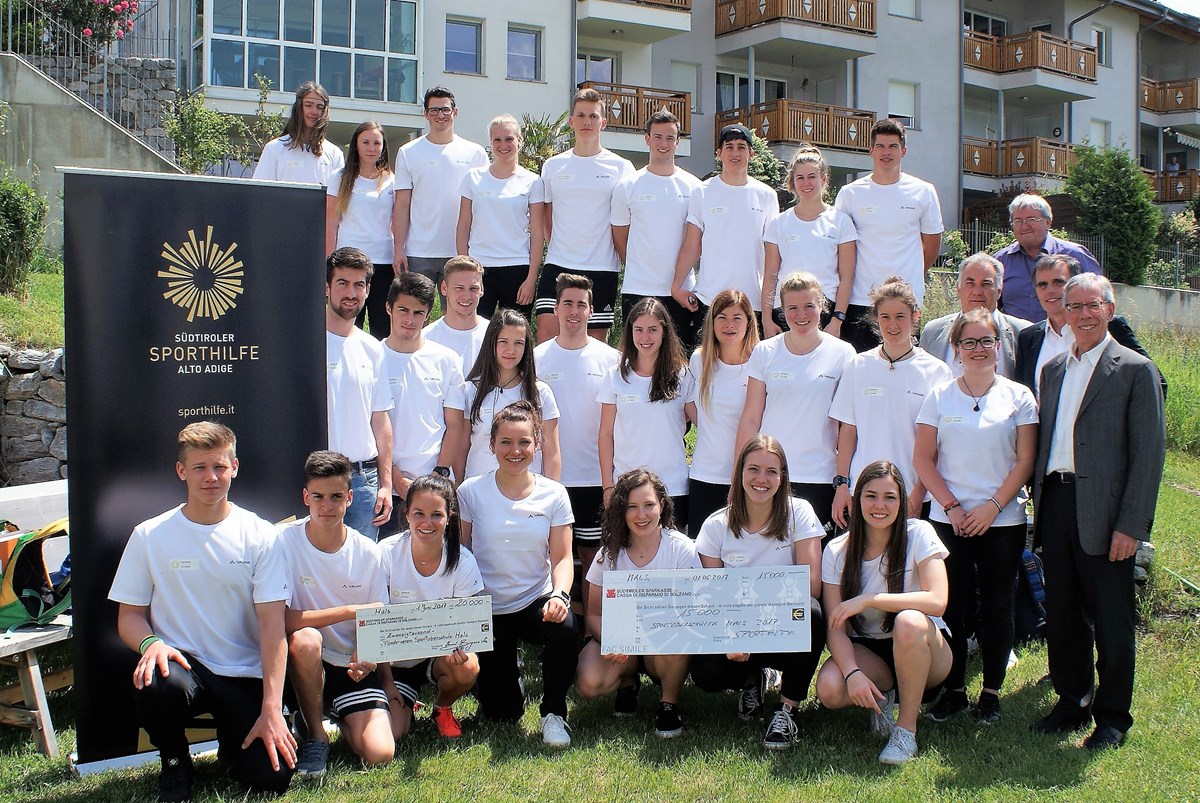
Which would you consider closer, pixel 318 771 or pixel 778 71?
pixel 318 771

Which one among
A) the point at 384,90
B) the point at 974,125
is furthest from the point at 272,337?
the point at 974,125

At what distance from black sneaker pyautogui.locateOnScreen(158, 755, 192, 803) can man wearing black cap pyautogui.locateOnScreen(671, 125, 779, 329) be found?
14.4 ft

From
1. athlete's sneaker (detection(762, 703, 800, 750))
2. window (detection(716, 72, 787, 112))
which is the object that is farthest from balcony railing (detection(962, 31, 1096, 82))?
athlete's sneaker (detection(762, 703, 800, 750))

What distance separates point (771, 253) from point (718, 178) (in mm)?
690

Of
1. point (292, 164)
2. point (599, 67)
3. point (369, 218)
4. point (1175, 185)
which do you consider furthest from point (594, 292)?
point (1175, 185)

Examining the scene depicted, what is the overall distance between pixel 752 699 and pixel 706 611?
0.58 m

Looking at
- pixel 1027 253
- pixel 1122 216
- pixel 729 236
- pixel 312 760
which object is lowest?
pixel 312 760

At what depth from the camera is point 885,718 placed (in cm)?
524

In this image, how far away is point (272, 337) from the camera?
16.9ft

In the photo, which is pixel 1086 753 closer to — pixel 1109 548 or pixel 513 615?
pixel 1109 548

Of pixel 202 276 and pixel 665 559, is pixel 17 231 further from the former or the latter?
pixel 665 559

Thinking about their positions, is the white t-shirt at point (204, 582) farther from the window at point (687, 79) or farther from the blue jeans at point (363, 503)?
the window at point (687, 79)

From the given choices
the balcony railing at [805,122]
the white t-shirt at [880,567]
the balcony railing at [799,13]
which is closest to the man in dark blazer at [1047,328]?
the white t-shirt at [880,567]

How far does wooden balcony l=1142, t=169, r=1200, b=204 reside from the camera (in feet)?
114
